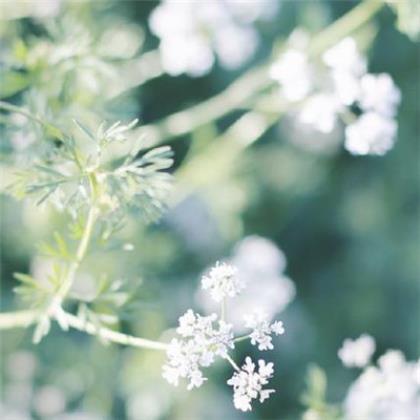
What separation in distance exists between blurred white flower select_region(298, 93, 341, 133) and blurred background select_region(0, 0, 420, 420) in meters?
0.58

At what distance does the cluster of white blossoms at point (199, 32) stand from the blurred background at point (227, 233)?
26mm

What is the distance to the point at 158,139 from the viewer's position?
2.56 meters

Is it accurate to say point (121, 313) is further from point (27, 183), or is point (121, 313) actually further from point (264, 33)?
point (264, 33)

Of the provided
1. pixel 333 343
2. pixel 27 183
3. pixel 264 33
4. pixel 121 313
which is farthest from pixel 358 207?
pixel 27 183

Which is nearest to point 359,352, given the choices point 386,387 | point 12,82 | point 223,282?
point 386,387

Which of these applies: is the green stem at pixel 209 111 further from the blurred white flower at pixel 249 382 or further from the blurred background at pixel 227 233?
the blurred white flower at pixel 249 382

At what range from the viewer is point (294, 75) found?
2.18 metres

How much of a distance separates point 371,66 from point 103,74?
185cm

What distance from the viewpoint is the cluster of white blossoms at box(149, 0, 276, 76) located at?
2588mm

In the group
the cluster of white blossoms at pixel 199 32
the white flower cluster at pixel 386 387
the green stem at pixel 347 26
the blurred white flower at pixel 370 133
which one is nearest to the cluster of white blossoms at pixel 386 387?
the white flower cluster at pixel 386 387

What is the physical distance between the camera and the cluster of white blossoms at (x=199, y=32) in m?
2.59

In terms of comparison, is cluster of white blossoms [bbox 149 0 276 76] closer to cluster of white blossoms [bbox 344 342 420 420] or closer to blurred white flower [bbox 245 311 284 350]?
cluster of white blossoms [bbox 344 342 420 420]

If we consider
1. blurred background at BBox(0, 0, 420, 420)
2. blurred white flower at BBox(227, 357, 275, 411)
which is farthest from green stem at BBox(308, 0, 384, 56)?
blurred white flower at BBox(227, 357, 275, 411)

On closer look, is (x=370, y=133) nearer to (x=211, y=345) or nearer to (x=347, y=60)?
(x=347, y=60)
